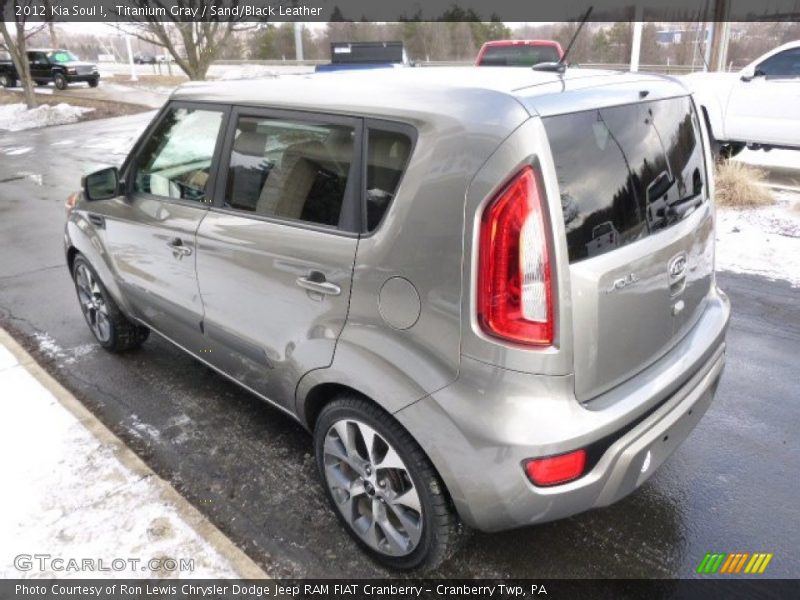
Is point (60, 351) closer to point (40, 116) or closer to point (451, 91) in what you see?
point (451, 91)

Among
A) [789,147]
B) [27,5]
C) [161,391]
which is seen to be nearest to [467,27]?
[27,5]

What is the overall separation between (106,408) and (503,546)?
2393 millimetres

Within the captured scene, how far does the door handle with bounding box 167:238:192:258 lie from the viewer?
3002 millimetres

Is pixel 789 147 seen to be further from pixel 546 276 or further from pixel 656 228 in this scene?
pixel 546 276

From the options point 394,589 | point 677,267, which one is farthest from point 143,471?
point 677,267

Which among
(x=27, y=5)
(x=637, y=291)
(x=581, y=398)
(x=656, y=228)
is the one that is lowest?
(x=581, y=398)

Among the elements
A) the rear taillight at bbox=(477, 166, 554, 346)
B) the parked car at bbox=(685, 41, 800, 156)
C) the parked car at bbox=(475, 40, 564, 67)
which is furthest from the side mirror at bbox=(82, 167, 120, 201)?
the parked car at bbox=(475, 40, 564, 67)

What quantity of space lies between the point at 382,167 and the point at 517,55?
1140 cm

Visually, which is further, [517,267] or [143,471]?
[143,471]

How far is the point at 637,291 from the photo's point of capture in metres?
2.07

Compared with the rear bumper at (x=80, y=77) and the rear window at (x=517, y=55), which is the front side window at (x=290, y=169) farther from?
the rear bumper at (x=80, y=77)

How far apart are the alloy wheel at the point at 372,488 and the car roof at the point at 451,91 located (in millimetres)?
1140

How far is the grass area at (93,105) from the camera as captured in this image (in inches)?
836

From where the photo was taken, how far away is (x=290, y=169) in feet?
8.30
